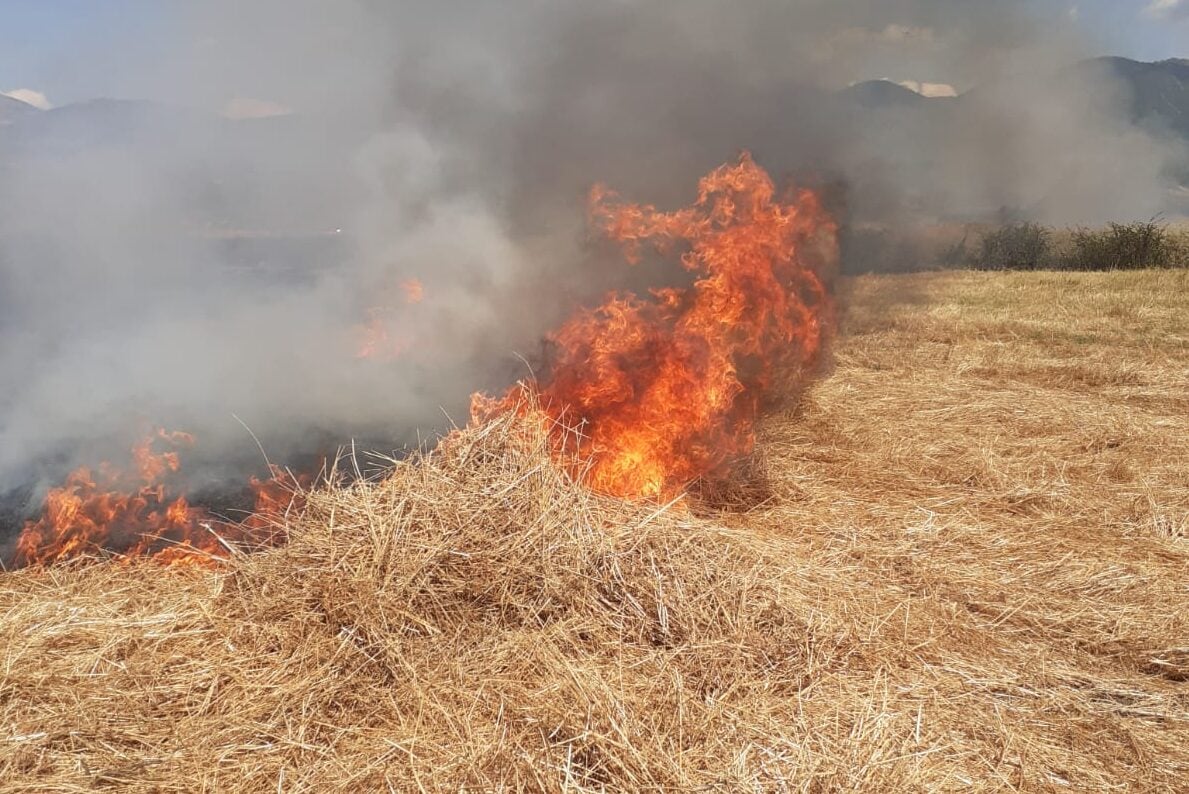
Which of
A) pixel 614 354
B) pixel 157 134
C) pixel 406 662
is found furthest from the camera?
pixel 157 134

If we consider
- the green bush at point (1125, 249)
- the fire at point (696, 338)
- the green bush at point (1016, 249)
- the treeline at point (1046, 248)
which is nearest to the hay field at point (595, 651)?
the fire at point (696, 338)

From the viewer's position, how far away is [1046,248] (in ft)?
77.3

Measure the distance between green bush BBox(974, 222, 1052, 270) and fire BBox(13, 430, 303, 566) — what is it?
23.5m

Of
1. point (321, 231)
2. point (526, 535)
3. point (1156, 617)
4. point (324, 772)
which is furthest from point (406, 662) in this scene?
point (321, 231)

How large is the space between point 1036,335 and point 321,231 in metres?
12.4

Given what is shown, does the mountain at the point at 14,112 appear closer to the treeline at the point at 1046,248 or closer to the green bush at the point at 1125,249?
the treeline at the point at 1046,248

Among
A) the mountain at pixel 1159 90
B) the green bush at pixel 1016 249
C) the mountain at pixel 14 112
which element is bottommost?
the green bush at pixel 1016 249

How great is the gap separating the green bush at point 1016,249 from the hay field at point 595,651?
20.3 m

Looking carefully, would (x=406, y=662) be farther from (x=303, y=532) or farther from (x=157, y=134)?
(x=157, y=134)

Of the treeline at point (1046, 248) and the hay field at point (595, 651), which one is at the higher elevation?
the treeline at point (1046, 248)

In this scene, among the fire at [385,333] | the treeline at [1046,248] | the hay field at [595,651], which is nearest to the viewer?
the hay field at [595,651]

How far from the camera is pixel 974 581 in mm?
4797

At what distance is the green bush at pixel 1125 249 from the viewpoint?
67.8 feet

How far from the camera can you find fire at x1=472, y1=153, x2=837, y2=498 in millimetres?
6070
